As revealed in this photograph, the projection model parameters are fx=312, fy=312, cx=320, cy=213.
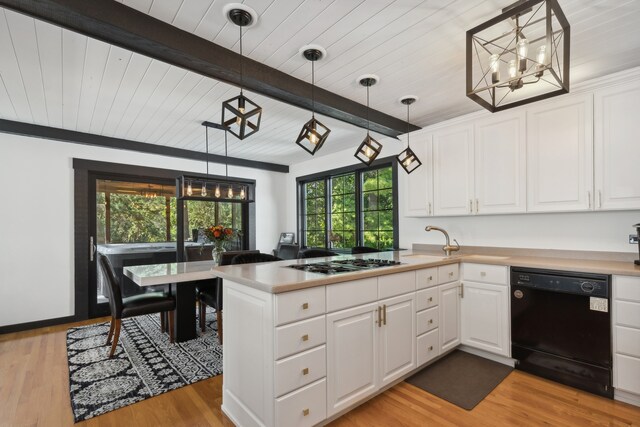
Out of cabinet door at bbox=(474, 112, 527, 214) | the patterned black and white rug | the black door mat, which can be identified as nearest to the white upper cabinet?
cabinet door at bbox=(474, 112, 527, 214)

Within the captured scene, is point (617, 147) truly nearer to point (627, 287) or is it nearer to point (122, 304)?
point (627, 287)

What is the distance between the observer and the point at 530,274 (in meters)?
2.53

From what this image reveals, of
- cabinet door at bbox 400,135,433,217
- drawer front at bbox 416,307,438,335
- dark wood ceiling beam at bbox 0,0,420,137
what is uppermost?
dark wood ceiling beam at bbox 0,0,420,137

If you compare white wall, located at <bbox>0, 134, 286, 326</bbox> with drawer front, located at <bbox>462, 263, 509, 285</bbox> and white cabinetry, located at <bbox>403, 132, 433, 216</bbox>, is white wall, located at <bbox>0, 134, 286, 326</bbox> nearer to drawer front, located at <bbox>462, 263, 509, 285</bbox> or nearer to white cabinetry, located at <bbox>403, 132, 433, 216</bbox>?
white cabinetry, located at <bbox>403, 132, 433, 216</bbox>

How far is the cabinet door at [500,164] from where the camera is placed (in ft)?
9.43

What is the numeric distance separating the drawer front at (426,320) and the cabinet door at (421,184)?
4.17ft

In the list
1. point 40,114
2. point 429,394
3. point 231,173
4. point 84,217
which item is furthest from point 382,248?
point 40,114

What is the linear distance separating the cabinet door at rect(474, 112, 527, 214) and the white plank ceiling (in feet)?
1.33

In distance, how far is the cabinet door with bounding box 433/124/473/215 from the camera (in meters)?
3.23

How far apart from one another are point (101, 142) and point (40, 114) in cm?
81

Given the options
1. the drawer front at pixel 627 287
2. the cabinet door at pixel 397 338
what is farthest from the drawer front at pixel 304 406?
the drawer front at pixel 627 287

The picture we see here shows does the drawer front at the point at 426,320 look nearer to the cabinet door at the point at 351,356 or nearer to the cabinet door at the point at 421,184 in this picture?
the cabinet door at the point at 351,356

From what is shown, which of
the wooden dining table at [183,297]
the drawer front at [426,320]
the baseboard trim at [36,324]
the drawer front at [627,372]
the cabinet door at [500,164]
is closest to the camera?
the drawer front at [627,372]

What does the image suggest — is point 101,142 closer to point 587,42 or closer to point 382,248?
point 382,248
